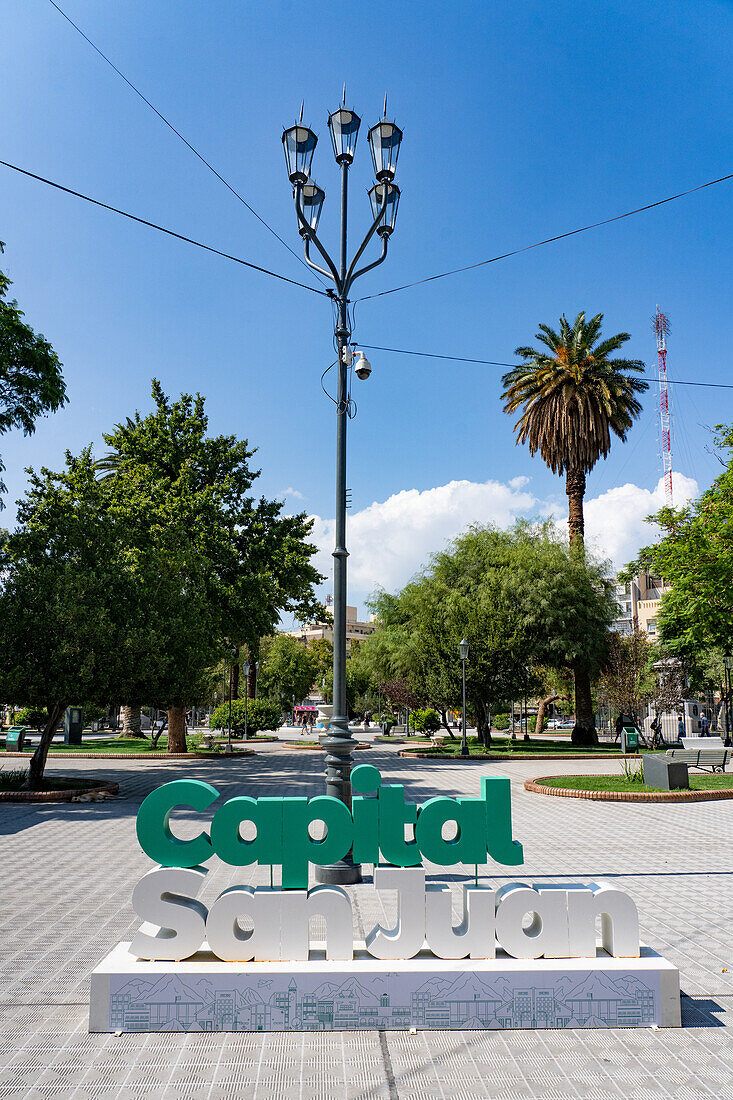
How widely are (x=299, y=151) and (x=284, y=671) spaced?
208ft

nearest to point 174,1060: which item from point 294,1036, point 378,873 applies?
point 294,1036

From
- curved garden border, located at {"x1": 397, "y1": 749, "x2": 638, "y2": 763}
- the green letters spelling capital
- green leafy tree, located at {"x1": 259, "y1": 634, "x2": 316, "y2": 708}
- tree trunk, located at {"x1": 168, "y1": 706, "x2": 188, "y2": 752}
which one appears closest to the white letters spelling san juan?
the green letters spelling capital

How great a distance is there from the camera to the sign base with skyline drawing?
16.3ft

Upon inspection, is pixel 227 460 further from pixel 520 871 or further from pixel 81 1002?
pixel 81 1002

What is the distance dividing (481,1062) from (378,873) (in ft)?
4.29

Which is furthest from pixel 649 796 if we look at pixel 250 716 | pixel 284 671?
pixel 284 671

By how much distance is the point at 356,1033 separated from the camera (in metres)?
4.96

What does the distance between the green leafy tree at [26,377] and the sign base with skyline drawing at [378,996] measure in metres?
14.7

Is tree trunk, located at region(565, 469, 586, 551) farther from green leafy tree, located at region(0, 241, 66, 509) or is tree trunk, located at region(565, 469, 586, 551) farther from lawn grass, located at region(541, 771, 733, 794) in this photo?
green leafy tree, located at region(0, 241, 66, 509)

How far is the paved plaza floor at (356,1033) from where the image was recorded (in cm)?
424

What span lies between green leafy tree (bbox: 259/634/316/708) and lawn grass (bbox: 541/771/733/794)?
5118cm

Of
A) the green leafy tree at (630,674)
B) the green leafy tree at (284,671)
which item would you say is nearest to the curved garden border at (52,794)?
the green leafy tree at (630,674)

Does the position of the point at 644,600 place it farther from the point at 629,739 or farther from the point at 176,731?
the point at 176,731

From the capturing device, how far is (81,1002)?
5.38 m
